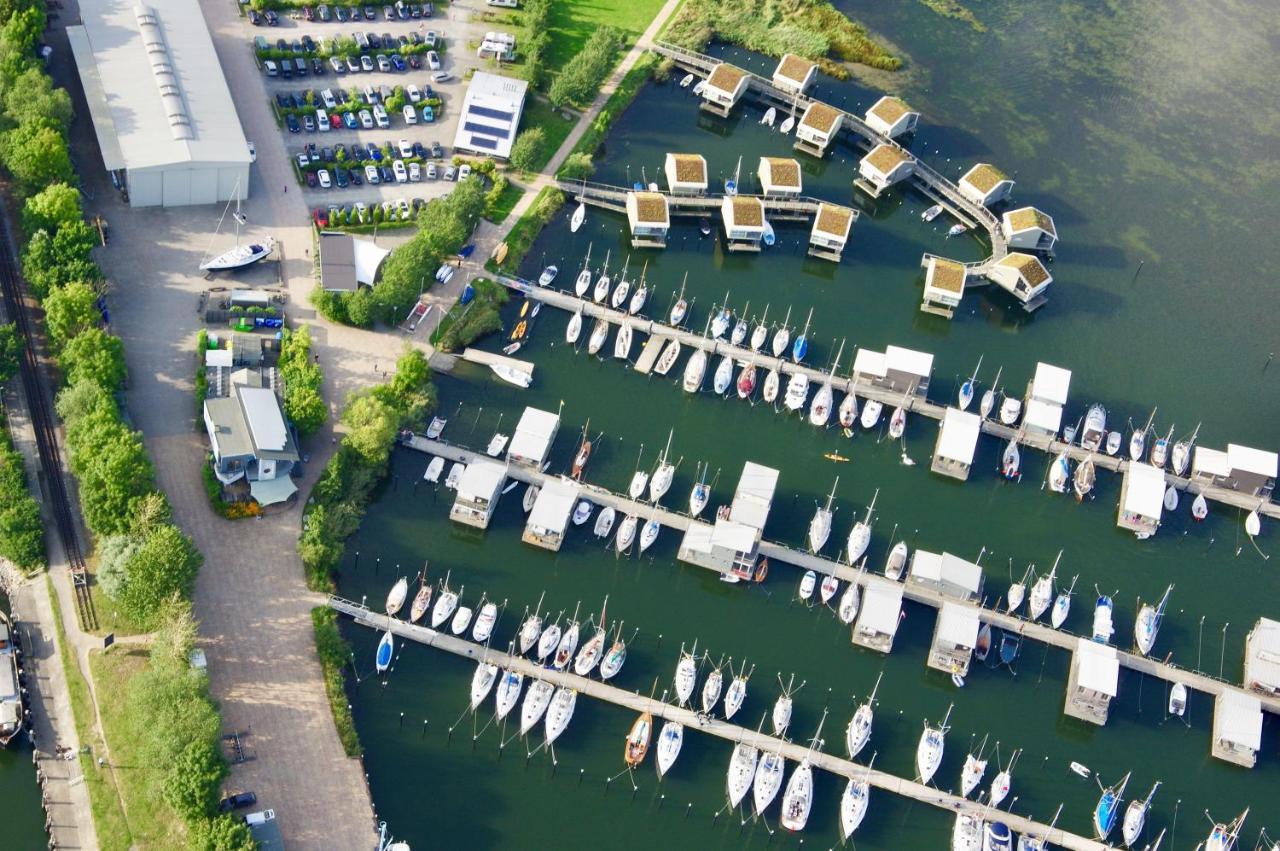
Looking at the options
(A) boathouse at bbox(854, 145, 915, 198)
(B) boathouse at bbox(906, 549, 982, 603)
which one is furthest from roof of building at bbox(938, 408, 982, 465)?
(A) boathouse at bbox(854, 145, 915, 198)

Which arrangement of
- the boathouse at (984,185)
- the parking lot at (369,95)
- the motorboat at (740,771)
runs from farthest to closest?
the boathouse at (984,185) < the parking lot at (369,95) < the motorboat at (740,771)

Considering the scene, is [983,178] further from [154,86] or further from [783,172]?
[154,86]

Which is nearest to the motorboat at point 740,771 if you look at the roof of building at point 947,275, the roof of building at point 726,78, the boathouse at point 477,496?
the boathouse at point 477,496

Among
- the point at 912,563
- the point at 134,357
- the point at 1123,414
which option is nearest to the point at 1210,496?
the point at 1123,414

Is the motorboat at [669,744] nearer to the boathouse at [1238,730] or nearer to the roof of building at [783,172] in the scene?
the boathouse at [1238,730]

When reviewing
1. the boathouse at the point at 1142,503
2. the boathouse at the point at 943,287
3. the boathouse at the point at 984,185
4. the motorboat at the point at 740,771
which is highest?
the boathouse at the point at 984,185

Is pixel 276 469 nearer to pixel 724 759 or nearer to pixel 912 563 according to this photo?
pixel 724 759

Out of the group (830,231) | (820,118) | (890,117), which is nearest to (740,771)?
(830,231)
